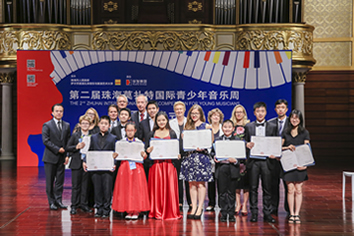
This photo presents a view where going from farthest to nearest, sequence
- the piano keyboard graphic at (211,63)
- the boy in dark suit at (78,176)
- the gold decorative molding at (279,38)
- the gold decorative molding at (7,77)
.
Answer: the gold decorative molding at (7,77), the gold decorative molding at (279,38), the piano keyboard graphic at (211,63), the boy in dark suit at (78,176)

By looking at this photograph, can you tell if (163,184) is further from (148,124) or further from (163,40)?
(163,40)

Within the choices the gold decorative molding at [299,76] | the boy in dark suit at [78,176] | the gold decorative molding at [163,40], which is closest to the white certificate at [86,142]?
the boy in dark suit at [78,176]

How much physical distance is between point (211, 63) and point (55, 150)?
5.47 metres

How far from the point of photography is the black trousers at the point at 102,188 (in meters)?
5.57

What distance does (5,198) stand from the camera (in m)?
6.92

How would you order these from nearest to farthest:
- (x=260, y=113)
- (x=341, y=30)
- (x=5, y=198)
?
1. (x=260, y=113)
2. (x=5, y=198)
3. (x=341, y=30)

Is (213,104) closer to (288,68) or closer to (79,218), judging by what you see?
(288,68)

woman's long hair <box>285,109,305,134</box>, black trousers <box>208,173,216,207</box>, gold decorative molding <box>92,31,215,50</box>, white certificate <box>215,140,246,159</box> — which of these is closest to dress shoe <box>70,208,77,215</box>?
black trousers <box>208,173,216,207</box>

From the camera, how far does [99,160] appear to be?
5523 mm

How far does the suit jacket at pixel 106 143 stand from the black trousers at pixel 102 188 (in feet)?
1.02

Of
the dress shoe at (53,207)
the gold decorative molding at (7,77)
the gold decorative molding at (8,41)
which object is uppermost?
the gold decorative molding at (8,41)

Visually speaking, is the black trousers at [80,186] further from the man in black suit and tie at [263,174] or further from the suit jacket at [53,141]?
the man in black suit and tie at [263,174]

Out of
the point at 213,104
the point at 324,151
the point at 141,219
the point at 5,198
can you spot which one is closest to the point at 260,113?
Answer: the point at 141,219

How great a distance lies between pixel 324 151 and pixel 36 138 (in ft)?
26.4
